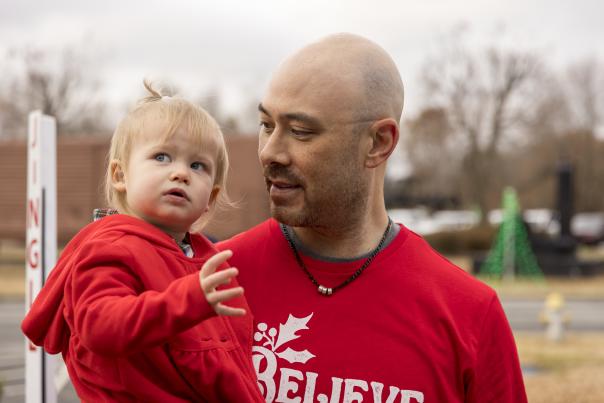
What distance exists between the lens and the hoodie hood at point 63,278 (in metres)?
1.86

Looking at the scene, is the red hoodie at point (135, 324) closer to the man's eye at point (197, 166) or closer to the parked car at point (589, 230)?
the man's eye at point (197, 166)

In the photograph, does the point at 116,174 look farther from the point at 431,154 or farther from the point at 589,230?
the point at 431,154

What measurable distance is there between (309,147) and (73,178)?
843 inches

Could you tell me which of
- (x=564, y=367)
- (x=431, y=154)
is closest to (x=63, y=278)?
(x=564, y=367)

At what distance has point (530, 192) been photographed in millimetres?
A: 47938

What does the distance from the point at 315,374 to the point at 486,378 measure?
1.48 feet

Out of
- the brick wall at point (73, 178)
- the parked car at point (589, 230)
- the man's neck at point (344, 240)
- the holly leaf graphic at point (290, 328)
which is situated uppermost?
the man's neck at point (344, 240)

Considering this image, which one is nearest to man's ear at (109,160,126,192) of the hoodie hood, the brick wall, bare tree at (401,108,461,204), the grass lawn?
the hoodie hood

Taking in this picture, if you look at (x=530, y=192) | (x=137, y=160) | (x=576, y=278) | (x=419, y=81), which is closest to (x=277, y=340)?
(x=137, y=160)

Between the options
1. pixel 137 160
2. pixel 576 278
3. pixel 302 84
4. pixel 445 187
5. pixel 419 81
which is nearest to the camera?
pixel 137 160

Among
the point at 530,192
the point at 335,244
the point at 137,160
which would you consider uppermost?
the point at 137,160

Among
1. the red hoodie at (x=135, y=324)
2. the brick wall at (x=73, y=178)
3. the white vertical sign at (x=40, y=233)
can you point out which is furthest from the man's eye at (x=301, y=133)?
the brick wall at (x=73, y=178)

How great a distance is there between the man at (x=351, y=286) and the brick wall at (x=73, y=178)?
19014 millimetres

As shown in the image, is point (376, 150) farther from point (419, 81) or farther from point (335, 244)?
point (419, 81)
